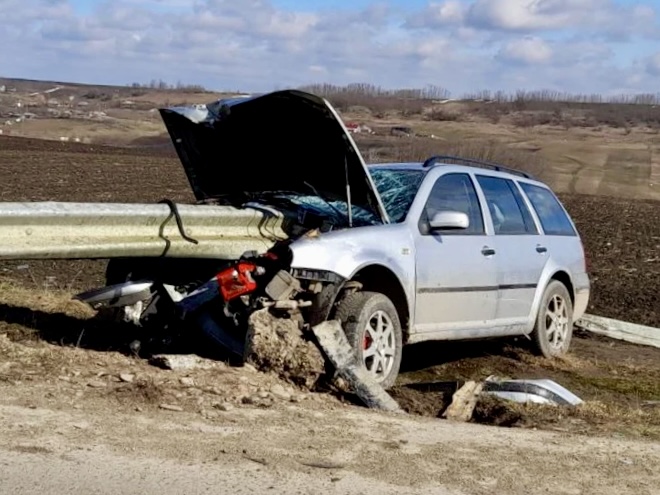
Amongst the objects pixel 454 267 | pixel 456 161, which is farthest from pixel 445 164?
pixel 454 267

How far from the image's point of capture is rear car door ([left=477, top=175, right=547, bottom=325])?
30.7ft

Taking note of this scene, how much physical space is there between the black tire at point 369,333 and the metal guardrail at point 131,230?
903 millimetres

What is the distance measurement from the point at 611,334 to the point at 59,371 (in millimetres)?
7130

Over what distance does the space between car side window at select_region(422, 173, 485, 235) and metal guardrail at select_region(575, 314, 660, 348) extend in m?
3.33

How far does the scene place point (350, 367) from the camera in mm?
7172

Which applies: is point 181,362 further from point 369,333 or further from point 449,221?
point 449,221

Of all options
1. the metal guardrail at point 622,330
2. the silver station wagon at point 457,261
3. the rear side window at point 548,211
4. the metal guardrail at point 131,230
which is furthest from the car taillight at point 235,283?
the metal guardrail at point 622,330

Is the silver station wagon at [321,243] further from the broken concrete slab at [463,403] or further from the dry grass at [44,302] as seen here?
the dry grass at [44,302]

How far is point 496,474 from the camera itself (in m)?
5.49

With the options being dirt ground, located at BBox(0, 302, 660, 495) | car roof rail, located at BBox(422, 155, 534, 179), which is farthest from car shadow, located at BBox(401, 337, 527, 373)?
dirt ground, located at BBox(0, 302, 660, 495)

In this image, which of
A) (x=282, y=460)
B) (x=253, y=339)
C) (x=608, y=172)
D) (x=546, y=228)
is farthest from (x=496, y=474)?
(x=608, y=172)

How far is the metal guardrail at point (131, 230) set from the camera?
6848 mm

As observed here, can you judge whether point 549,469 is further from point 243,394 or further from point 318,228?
point 318,228

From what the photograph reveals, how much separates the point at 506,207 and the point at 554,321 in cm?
130
